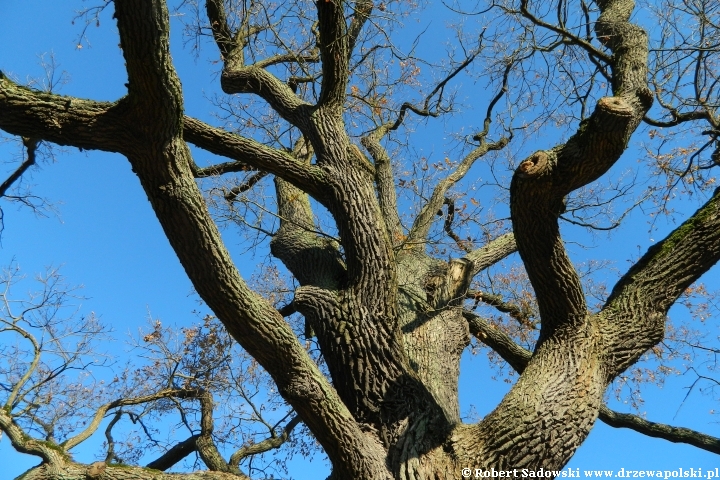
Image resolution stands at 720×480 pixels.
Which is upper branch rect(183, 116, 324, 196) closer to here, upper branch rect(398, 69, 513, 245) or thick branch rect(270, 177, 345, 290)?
thick branch rect(270, 177, 345, 290)

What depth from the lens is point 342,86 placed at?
16.6 ft

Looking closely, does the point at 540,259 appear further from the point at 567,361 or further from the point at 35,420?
the point at 35,420

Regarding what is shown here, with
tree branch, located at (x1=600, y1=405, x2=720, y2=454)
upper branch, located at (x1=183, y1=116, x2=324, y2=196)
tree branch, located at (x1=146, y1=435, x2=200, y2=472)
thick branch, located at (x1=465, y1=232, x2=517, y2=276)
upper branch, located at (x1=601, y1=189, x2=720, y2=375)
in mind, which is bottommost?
tree branch, located at (x1=600, y1=405, x2=720, y2=454)

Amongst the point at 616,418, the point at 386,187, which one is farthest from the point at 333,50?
the point at 616,418

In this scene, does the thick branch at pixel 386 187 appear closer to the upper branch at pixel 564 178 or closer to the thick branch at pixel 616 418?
the thick branch at pixel 616 418

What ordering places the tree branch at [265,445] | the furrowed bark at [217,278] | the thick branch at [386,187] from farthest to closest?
the tree branch at [265,445] < the thick branch at [386,187] < the furrowed bark at [217,278]

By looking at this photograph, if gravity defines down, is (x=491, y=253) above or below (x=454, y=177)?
below

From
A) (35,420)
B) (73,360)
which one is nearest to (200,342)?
(73,360)

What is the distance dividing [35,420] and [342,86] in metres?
5.85

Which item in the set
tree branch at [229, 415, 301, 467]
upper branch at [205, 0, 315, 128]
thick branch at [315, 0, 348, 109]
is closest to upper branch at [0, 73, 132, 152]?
thick branch at [315, 0, 348, 109]

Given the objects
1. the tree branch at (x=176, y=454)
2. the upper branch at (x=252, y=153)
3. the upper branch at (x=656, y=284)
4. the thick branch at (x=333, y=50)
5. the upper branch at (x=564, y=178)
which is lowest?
the upper branch at (x=656, y=284)

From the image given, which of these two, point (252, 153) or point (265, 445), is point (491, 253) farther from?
point (265, 445)

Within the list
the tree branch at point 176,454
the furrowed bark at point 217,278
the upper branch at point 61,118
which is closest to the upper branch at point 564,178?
the furrowed bark at point 217,278

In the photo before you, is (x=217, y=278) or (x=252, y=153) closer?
(x=217, y=278)
